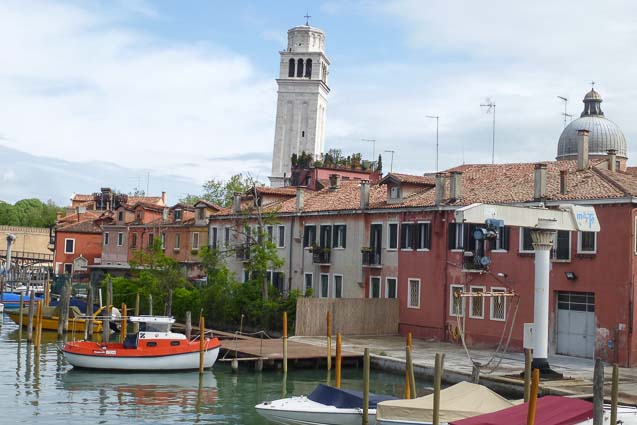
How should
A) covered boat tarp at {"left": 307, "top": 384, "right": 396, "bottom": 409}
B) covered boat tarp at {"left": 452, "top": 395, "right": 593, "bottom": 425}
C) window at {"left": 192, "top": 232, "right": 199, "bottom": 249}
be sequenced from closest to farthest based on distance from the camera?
covered boat tarp at {"left": 452, "top": 395, "right": 593, "bottom": 425}, covered boat tarp at {"left": 307, "top": 384, "right": 396, "bottom": 409}, window at {"left": 192, "top": 232, "right": 199, "bottom": 249}

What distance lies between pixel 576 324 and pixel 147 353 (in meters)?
15.5

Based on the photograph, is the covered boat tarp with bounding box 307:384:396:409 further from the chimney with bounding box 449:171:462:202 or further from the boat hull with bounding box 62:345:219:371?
the chimney with bounding box 449:171:462:202

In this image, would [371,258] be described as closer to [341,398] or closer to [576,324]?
[576,324]

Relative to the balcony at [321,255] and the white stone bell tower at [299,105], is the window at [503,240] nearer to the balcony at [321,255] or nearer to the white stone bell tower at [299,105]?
the balcony at [321,255]

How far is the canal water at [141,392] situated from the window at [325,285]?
10.0 meters

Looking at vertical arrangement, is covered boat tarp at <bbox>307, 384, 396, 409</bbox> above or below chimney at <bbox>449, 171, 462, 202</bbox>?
below

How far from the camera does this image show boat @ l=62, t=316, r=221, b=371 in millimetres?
32094

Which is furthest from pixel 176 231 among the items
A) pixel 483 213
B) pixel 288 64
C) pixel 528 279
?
pixel 288 64

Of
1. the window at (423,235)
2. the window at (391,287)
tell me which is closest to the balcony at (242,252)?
the window at (391,287)

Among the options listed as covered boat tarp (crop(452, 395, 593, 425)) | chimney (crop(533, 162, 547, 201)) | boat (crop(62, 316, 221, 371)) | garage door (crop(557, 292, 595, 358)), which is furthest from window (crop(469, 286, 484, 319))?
covered boat tarp (crop(452, 395, 593, 425))

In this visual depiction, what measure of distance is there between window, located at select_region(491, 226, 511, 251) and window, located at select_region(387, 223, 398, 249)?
18.4 ft

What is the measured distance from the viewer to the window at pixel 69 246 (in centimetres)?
7022

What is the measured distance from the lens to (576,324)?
31906 millimetres

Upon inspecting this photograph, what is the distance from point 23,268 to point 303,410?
6845 centimetres
